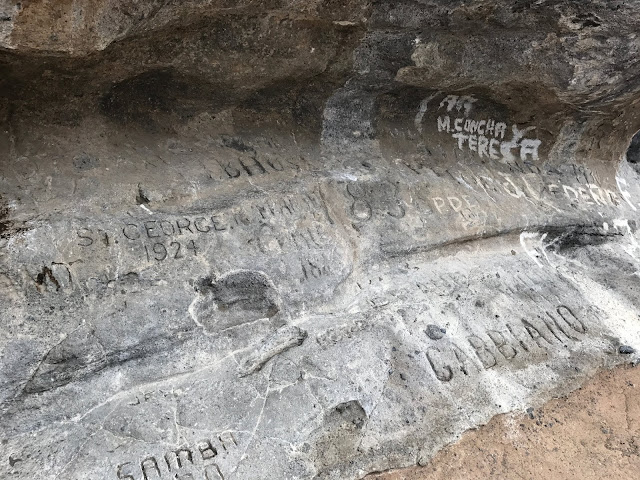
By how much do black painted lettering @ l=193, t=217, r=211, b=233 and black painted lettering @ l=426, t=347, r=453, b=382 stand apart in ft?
3.57

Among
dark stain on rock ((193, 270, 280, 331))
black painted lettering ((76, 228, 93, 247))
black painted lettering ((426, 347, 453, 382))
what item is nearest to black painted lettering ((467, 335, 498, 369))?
black painted lettering ((426, 347, 453, 382))

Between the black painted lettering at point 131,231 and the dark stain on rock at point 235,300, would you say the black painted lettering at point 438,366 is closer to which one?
the dark stain on rock at point 235,300

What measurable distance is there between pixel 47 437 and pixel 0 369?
0.28 metres

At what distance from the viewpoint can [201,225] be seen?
91.7 inches

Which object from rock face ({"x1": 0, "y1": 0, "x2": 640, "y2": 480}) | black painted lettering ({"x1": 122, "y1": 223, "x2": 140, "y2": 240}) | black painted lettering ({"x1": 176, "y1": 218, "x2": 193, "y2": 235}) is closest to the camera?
rock face ({"x1": 0, "y1": 0, "x2": 640, "y2": 480})

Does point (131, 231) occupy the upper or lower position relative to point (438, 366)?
upper

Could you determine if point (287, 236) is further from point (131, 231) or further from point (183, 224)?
point (131, 231)

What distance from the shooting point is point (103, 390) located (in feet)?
6.54

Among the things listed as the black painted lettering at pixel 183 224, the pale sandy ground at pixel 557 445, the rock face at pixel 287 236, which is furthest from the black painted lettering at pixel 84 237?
the pale sandy ground at pixel 557 445

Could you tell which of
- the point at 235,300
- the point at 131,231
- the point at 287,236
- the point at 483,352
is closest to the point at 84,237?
the point at 131,231

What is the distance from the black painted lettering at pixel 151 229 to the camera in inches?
87.3

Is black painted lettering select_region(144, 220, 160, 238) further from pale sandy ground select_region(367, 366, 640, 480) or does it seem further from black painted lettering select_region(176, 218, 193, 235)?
pale sandy ground select_region(367, 366, 640, 480)

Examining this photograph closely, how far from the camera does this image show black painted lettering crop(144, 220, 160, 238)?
222cm

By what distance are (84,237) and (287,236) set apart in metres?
0.85
